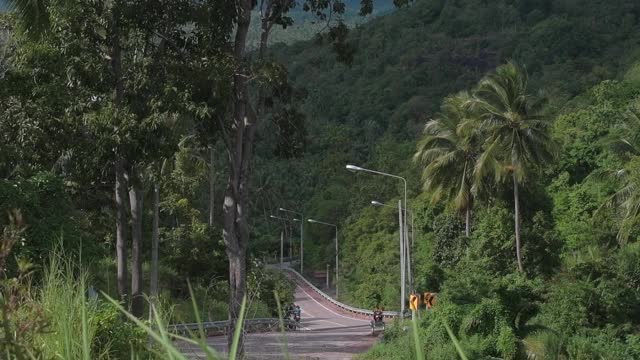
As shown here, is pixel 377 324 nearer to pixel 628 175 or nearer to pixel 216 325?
pixel 628 175

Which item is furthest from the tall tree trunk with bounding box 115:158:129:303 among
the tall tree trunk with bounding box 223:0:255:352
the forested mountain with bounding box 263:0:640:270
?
the forested mountain with bounding box 263:0:640:270

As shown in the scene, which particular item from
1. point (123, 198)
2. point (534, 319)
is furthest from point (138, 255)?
point (534, 319)

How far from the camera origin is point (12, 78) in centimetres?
1830

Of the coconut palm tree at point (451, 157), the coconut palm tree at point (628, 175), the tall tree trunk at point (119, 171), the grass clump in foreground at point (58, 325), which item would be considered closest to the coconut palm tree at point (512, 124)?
the coconut palm tree at point (628, 175)

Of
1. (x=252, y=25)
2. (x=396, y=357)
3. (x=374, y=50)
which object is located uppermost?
(x=374, y=50)

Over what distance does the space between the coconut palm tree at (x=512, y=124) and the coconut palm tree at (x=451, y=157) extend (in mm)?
4566

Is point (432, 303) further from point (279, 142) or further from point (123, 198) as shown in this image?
point (123, 198)

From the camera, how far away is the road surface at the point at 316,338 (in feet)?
34.1

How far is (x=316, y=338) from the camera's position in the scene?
35.3m

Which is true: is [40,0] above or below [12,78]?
below

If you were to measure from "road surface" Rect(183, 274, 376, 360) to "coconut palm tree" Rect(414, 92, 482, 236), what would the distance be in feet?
26.9

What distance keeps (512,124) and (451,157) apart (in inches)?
254

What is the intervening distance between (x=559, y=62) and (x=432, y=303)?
68166 millimetres

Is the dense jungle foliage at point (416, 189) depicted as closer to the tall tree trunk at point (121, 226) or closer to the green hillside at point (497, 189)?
the green hillside at point (497, 189)
